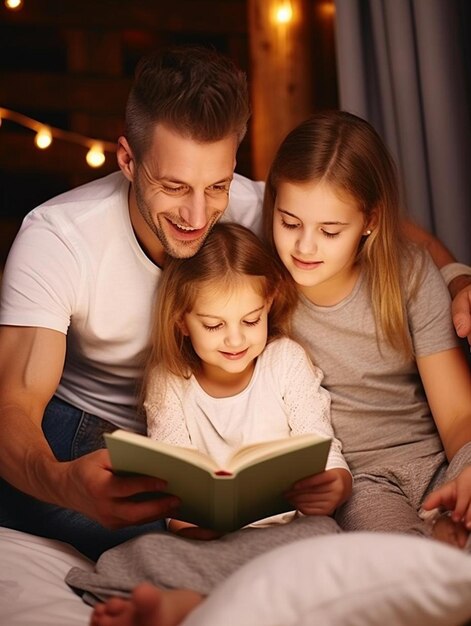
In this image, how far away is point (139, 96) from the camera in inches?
75.7

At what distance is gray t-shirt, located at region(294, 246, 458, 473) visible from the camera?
1960 mm

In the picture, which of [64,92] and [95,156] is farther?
[64,92]

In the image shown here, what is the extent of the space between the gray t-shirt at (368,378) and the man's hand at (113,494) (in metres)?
0.60

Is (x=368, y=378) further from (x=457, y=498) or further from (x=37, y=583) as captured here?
(x=37, y=583)

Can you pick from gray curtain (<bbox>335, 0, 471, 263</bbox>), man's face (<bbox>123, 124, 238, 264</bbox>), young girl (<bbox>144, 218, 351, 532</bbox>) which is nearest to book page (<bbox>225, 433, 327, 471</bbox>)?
young girl (<bbox>144, 218, 351, 532</bbox>)

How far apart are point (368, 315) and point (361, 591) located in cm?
98

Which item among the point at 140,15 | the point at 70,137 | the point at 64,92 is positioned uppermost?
the point at 140,15

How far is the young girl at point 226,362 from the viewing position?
1.89m

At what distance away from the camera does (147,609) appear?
3.89 feet

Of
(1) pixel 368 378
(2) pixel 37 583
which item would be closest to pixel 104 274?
(1) pixel 368 378

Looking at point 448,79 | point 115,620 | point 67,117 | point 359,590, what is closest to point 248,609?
point 359,590

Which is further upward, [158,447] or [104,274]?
[104,274]

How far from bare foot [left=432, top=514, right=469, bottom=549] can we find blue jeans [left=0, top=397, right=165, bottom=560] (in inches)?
21.4

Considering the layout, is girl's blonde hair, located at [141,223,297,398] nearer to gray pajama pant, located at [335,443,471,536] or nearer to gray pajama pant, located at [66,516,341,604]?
gray pajama pant, located at [335,443,471,536]
